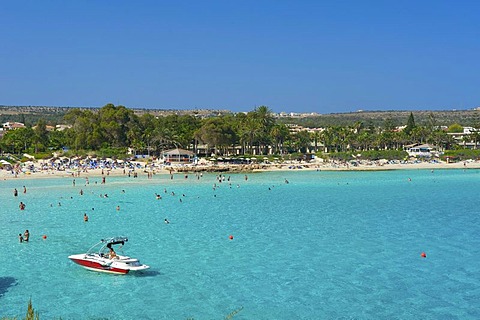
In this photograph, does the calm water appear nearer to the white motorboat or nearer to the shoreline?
the white motorboat

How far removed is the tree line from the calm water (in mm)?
49123

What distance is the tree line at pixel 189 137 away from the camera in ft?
318

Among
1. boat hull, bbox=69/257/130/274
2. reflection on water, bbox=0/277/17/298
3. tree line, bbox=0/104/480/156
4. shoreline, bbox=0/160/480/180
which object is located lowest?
reflection on water, bbox=0/277/17/298

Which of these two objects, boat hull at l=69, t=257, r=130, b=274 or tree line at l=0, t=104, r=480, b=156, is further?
tree line at l=0, t=104, r=480, b=156

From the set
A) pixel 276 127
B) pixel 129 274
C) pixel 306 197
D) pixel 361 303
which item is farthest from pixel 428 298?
pixel 276 127

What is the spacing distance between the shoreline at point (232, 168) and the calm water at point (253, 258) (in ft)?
86.8

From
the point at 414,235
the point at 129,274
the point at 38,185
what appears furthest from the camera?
the point at 38,185

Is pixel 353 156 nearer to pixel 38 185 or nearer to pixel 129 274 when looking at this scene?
pixel 38 185

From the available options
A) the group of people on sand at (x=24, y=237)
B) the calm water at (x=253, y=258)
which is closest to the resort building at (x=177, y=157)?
the calm water at (x=253, y=258)

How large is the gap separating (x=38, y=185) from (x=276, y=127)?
190 ft

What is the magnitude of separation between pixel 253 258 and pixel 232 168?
59.9 meters

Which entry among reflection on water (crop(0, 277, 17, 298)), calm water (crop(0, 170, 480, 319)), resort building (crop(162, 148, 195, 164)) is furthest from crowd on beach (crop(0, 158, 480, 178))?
reflection on water (crop(0, 277, 17, 298))

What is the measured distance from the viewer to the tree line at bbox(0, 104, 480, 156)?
9700 centimetres

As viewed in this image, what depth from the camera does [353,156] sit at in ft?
334
